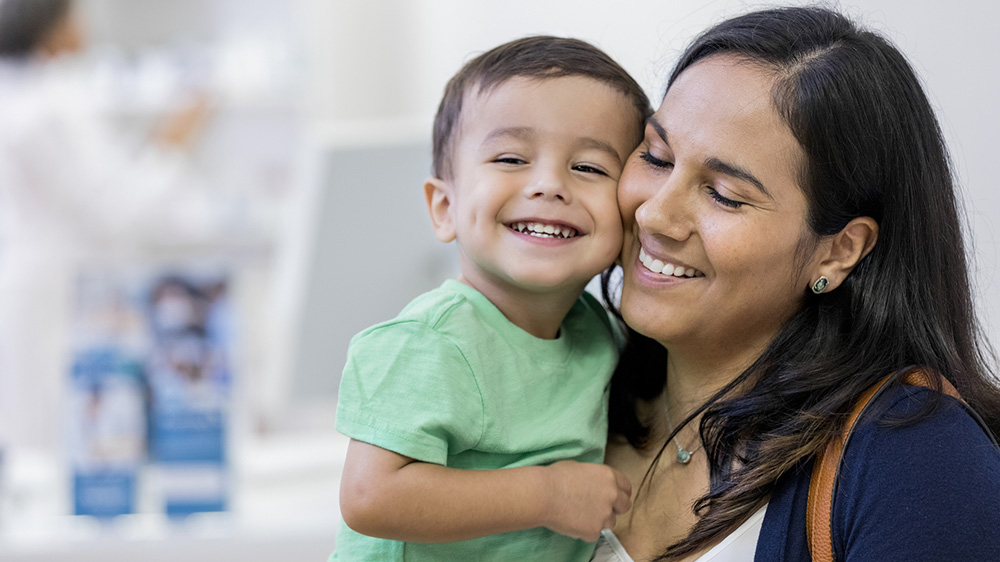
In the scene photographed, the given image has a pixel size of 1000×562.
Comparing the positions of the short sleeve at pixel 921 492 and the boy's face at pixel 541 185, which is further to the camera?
the boy's face at pixel 541 185

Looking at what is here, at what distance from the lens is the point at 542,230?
128 cm

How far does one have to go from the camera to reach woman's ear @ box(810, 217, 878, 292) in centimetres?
121

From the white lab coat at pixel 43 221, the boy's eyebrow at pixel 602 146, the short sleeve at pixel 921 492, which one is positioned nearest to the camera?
the short sleeve at pixel 921 492

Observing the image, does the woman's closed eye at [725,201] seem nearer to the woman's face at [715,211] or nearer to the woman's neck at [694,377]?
the woman's face at [715,211]

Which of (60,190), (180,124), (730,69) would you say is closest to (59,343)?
(60,190)

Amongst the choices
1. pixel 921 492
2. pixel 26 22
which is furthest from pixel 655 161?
pixel 26 22

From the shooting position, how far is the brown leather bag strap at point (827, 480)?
3.38 feet

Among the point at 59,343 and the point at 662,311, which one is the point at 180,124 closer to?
the point at 59,343

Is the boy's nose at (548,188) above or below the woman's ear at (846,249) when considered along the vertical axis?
above

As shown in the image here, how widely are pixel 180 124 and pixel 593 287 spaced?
3251 mm

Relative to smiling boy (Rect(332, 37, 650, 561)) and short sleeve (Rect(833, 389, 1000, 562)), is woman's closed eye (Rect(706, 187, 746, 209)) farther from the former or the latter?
short sleeve (Rect(833, 389, 1000, 562))

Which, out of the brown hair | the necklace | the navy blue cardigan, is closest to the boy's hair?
the necklace

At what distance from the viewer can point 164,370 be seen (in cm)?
204

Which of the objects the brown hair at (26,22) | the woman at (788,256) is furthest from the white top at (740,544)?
the brown hair at (26,22)
